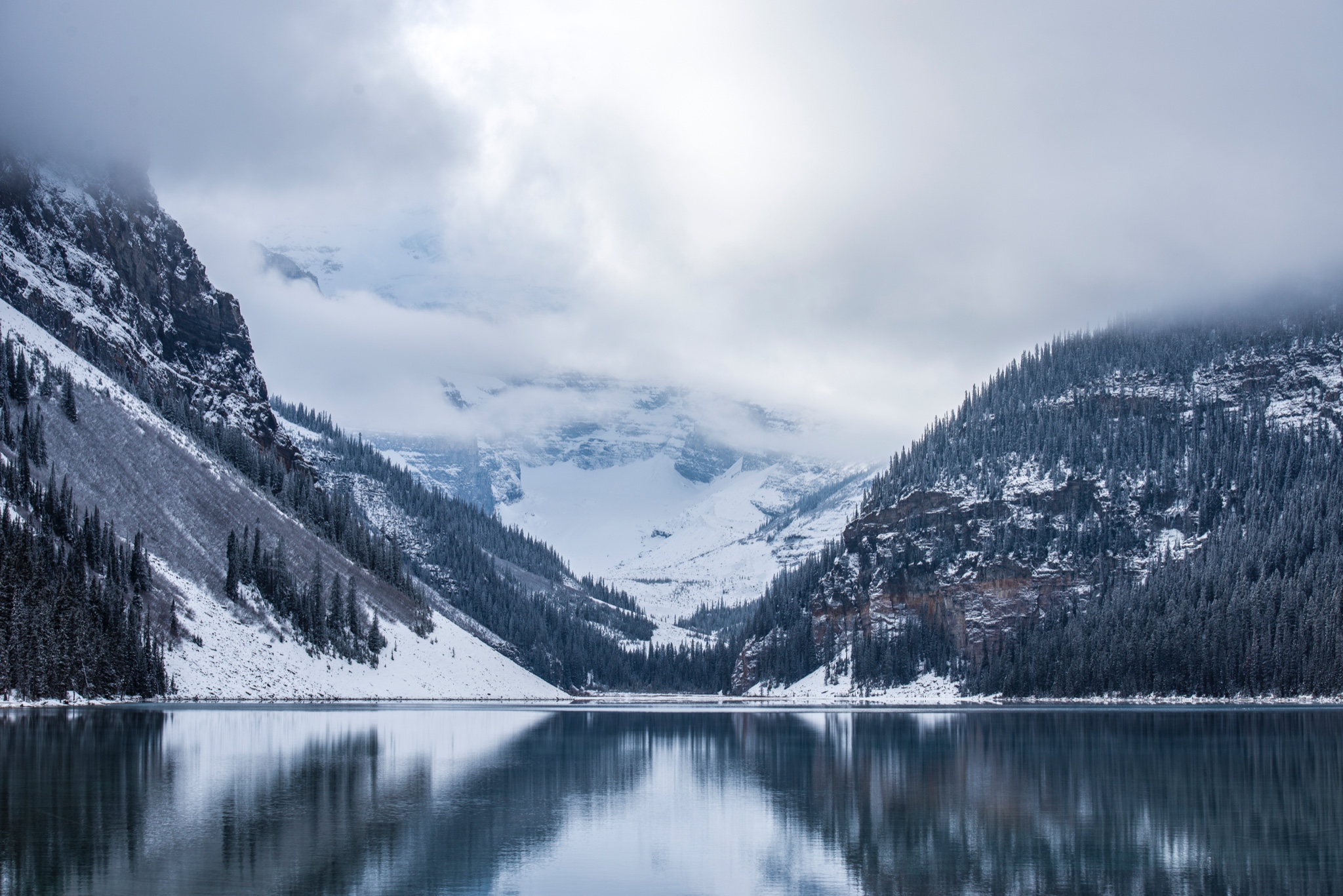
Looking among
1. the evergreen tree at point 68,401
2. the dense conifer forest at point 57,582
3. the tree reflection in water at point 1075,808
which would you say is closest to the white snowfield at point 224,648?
the evergreen tree at point 68,401

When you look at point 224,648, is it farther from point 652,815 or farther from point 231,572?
point 652,815

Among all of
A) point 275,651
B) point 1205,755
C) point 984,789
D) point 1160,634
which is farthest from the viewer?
point 1160,634

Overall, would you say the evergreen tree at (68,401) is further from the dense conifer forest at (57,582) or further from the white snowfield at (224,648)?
the white snowfield at (224,648)

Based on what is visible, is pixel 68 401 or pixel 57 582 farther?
pixel 68 401

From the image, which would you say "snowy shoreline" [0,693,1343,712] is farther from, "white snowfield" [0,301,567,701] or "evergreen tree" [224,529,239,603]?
"evergreen tree" [224,529,239,603]

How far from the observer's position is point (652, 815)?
5194 cm

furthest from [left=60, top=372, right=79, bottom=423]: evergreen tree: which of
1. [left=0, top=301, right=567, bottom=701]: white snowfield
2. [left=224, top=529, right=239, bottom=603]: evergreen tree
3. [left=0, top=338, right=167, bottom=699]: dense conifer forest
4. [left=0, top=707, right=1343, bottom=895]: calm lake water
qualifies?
[left=0, top=707, right=1343, bottom=895]: calm lake water

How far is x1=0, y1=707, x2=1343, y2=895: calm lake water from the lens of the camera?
36.6 meters

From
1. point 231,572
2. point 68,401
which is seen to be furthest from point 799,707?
point 68,401

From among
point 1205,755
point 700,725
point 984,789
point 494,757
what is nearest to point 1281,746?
point 1205,755

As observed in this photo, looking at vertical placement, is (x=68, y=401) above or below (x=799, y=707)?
above

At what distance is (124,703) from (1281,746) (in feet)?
364

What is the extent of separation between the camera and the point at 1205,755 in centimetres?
7612

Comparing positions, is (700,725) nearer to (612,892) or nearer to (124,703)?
→ (124,703)
